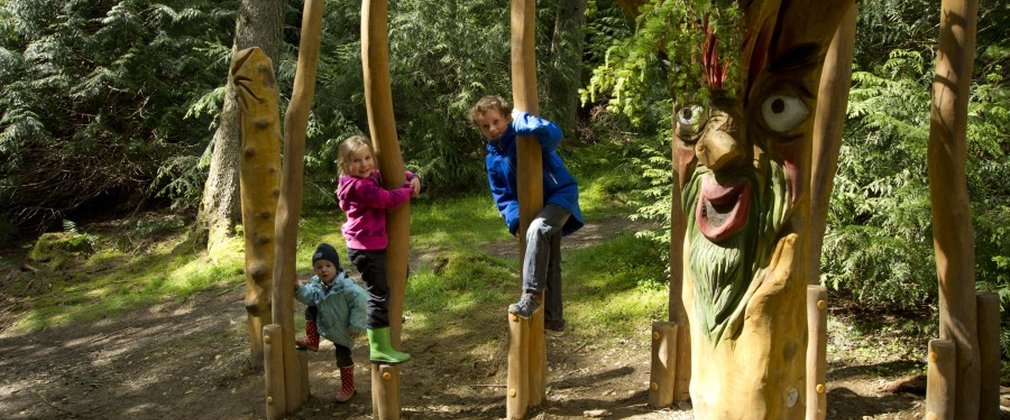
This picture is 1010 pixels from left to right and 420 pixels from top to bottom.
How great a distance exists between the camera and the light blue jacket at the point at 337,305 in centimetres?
558

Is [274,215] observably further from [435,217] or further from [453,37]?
[453,37]

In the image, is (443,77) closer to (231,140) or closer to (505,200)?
(231,140)

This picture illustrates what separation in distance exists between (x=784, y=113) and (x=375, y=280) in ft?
8.76

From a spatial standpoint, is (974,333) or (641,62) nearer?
(641,62)

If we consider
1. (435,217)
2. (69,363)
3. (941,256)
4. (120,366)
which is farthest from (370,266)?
(435,217)

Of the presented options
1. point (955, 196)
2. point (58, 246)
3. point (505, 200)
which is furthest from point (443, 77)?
point (955, 196)

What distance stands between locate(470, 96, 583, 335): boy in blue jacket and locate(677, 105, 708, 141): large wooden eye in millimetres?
1480

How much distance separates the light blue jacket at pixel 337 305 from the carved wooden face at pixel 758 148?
3005mm

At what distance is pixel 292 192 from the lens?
538 cm

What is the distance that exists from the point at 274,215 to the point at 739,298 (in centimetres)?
385

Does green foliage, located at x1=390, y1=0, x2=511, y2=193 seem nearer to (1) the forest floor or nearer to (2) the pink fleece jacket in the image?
(1) the forest floor

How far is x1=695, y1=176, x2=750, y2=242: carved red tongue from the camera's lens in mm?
3088

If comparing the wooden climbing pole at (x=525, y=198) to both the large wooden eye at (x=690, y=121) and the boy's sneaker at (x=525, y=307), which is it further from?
the large wooden eye at (x=690, y=121)

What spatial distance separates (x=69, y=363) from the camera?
24.9 feet
